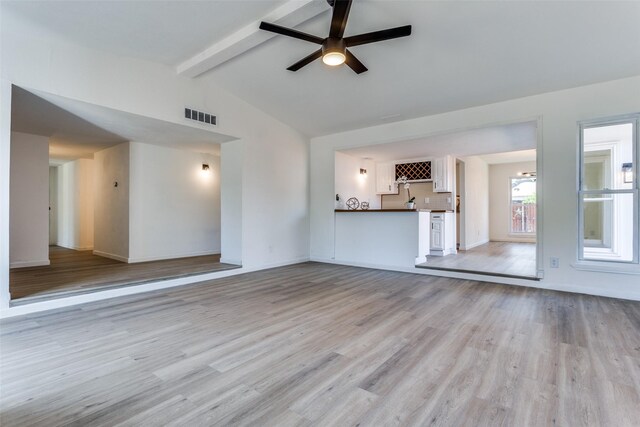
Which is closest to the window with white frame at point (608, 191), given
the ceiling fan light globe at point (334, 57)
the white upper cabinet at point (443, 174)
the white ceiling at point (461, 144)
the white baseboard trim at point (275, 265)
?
the white ceiling at point (461, 144)

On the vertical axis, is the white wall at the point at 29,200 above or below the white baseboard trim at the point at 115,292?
above

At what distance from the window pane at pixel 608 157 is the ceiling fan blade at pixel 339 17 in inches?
143

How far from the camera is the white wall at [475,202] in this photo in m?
7.77

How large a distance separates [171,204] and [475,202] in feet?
25.6

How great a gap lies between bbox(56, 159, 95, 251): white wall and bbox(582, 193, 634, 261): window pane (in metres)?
9.79

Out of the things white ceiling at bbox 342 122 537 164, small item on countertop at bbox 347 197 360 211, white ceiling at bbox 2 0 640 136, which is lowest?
small item on countertop at bbox 347 197 360 211

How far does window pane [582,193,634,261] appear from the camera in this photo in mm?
3887

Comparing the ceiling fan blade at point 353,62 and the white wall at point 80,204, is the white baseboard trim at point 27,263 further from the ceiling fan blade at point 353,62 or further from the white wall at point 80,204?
the ceiling fan blade at point 353,62

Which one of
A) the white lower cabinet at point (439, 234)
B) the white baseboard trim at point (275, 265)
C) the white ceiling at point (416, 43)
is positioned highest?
the white ceiling at point (416, 43)

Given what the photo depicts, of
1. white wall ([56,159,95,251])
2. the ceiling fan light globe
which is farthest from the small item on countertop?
white wall ([56,159,95,251])

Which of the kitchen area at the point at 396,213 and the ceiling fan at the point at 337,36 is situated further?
the kitchen area at the point at 396,213

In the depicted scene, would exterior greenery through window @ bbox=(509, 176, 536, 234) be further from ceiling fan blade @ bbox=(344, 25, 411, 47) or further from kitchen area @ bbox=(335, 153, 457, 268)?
ceiling fan blade @ bbox=(344, 25, 411, 47)

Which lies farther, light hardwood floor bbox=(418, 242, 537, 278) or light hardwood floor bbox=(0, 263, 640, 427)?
light hardwood floor bbox=(418, 242, 537, 278)

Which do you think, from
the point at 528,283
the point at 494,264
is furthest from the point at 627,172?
the point at 494,264
